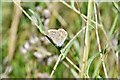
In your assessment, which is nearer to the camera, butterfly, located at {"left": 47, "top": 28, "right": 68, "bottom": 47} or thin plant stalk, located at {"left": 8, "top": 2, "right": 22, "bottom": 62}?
butterfly, located at {"left": 47, "top": 28, "right": 68, "bottom": 47}

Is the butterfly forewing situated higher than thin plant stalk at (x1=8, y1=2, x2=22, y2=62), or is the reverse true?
the butterfly forewing

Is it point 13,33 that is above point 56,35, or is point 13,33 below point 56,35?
below

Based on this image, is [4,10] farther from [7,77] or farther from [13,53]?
[7,77]

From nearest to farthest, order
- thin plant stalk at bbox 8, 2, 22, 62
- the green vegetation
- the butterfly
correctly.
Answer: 1. the butterfly
2. the green vegetation
3. thin plant stalk at bbox 8, 2, 22, 62

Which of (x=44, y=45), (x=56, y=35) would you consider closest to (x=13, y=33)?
(x=44, y=45)

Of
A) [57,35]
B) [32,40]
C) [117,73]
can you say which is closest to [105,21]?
[32,40]

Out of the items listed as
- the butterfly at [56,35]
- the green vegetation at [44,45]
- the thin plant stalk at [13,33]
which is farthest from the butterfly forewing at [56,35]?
the thin plant stalk at [13,33]

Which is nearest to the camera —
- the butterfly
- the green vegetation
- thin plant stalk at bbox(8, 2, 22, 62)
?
the butterfly

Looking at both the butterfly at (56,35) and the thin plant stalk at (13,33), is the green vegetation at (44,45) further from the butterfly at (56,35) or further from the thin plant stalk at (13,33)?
the butterfly at (56,35)

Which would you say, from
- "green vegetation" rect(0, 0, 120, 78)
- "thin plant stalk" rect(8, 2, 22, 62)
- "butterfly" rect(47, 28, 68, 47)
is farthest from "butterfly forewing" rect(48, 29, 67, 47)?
"thin plant stalk" rect(8, 2, 22, 62)

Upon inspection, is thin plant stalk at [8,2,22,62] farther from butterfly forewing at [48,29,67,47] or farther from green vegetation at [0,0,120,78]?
butterfly forewing at [48,29,67,47]

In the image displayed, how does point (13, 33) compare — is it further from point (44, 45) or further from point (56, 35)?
point (56, 35)
